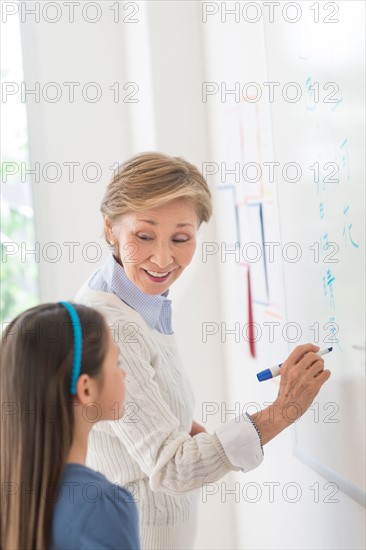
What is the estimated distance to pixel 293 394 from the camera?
4.51 feet

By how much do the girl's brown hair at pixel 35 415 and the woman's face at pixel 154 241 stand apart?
441 mm

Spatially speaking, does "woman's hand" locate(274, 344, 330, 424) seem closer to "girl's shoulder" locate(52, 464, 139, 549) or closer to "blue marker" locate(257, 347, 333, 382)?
"blue marker" locate(257, 347, 333, 382)

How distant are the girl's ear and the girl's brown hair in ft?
0.04

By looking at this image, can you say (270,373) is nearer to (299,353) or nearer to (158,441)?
(299,353)

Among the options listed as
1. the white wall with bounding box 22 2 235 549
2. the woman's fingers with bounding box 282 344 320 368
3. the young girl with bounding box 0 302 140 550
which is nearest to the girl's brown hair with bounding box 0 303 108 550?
the young girl with bounding box 0 302 140 550

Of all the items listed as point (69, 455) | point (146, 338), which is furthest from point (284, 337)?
point (69, 455)

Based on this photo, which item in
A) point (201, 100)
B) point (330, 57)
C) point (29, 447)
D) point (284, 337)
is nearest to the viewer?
point (29, 447)

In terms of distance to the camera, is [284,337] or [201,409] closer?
[284,337]

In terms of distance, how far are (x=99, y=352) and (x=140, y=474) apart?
468 millimetres

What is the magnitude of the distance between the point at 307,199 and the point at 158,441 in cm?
56

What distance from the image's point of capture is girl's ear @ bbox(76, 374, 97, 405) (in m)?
1.12

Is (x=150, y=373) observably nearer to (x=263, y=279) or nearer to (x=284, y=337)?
(x=284, y=337)

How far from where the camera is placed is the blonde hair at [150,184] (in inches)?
60.1

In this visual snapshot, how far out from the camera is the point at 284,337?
1.82 metres
